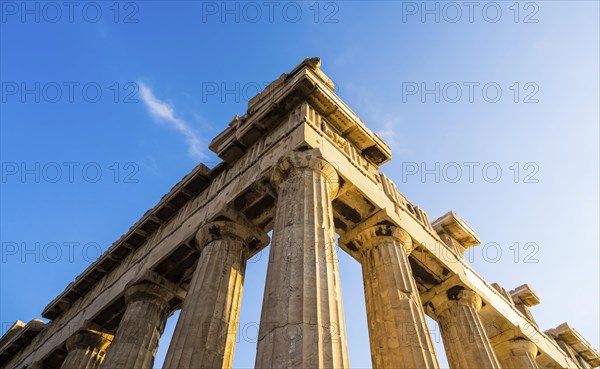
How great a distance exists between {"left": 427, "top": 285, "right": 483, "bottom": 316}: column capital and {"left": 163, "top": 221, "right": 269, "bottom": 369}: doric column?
290 inches

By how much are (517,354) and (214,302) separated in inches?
547

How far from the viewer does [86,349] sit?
19.1 metres

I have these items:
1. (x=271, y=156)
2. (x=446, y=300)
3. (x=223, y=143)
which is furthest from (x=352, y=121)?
(x=446, y=300)

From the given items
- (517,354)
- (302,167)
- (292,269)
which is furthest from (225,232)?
(517,354)

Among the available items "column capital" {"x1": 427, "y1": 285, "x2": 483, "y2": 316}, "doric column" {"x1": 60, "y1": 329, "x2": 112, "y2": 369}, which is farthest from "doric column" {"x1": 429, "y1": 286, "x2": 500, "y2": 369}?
"doric column" {"x1": 60, "y1": 329, "x2": 112, "y2": 369}

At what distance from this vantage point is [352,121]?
1750 cm

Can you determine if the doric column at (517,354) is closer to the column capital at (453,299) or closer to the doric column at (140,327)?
the column capital at (453,299)

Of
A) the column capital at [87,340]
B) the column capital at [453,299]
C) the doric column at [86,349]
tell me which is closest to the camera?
the column capital at [453,299]

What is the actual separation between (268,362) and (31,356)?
20084mm

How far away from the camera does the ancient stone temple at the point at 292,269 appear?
10453 millimetres

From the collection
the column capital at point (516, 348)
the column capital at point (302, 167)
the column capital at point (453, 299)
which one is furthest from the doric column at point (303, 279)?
the column capital at point (516, 348)

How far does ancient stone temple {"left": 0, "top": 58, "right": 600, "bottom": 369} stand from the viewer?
10.5 metres

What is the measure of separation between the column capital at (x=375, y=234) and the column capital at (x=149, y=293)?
720 centimetres

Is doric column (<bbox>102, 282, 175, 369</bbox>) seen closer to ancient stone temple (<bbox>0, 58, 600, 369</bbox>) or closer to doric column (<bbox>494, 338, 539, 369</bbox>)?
ancient stone temple (<bbox>0, 58, 600, 369</bbox>)
